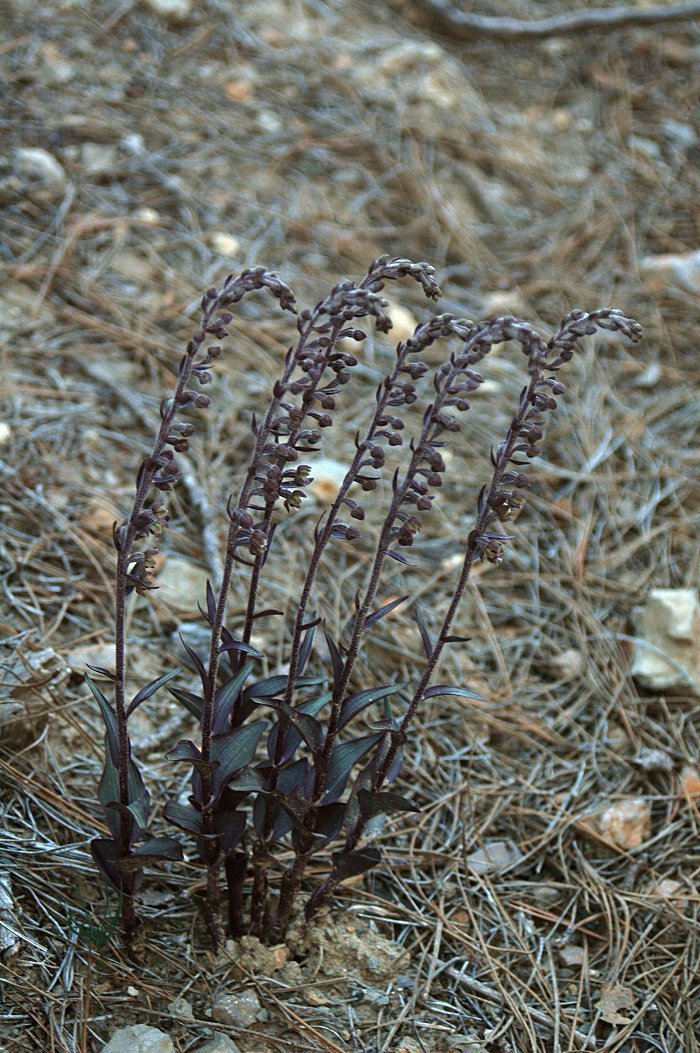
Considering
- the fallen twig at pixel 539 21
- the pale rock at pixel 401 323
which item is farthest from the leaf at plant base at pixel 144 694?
the fallen twig at pixel 539 21

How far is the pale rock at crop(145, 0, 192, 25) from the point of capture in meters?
5.03

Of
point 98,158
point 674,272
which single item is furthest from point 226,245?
point 674,272

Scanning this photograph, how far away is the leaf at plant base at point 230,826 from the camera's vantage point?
212cm

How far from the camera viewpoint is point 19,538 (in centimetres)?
304

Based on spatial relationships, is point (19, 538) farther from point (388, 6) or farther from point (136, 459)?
point (388, 6)

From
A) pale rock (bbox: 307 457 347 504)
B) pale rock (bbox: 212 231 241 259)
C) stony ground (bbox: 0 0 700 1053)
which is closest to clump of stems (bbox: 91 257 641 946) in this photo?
stony ground (bbox: 0 0 700 1053)

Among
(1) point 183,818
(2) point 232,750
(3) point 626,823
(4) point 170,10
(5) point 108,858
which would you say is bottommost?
(3) point 626,823

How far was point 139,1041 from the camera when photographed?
2.06 meters

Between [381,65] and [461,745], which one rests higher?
[381,65]

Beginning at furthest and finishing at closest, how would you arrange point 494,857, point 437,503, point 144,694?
point 437,503 → point 494,857 → point 144,694

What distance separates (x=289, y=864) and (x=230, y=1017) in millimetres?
455

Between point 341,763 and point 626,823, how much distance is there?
3.51 ft

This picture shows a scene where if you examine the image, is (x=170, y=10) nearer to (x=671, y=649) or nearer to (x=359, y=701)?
(x=671, y=649)

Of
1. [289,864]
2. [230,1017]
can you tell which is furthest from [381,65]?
[230,1017]
